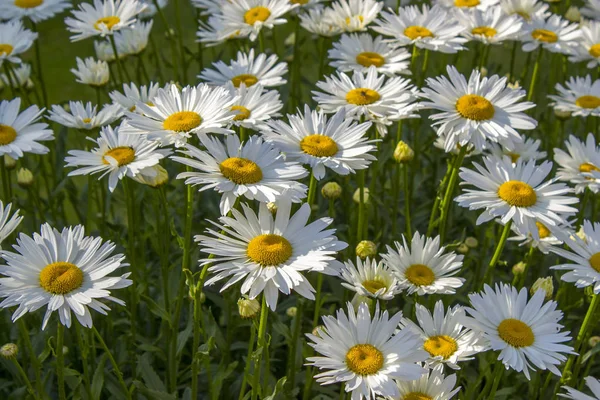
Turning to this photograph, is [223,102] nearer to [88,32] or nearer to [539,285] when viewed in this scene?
[539,285]

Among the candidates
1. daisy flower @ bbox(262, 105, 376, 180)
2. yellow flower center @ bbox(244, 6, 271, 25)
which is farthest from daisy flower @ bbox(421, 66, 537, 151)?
yellow flower center @ bbox(244, 6, 271, 25)

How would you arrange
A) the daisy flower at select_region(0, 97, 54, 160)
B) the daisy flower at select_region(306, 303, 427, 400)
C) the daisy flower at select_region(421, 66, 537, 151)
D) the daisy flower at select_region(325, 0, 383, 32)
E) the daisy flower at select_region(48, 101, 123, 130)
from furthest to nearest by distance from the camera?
the daisy flower at select_region(325, 0, 383, 32)
the daisy flower at select_region(48, 101, 123, 130)
the daisy flower at select_region(0, 97, 54, 160)
the daisy flower at select_region(421, 66, 537, 151)
the daisy flower at select_region(306, 303, 427, 400)

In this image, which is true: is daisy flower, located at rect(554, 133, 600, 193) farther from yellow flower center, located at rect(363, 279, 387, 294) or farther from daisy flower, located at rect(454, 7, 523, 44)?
yellow flower center, located at rect(363, 279, 387, 294)

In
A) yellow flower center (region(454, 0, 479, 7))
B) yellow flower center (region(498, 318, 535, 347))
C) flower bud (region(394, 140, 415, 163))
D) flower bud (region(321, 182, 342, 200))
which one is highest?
yellow flower center (region(454, 0, 479, 7))

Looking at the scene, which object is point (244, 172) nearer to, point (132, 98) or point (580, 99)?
point (132, 98)

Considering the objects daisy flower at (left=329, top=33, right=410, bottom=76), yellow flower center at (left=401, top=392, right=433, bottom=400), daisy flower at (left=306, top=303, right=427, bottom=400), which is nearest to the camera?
daisy flower at (left=306, top=303, right=427, bottom=400)

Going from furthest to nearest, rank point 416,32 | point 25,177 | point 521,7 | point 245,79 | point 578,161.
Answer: point 521,7, point 416,32, point 245,79, point 578,161, point 25,177

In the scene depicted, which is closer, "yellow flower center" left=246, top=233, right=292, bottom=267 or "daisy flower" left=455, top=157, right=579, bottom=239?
"yellow flower center" left=246, top=233, right=292, bottom=267

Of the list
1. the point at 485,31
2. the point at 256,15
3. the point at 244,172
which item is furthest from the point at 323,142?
the point at 485,31
